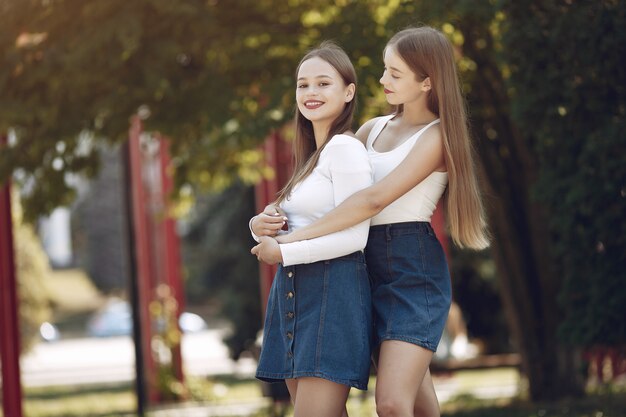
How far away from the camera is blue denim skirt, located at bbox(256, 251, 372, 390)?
150 inches

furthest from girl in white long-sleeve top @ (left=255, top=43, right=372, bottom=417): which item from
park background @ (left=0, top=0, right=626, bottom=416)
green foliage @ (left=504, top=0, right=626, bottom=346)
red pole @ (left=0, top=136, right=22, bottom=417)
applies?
red pole @ (left=0, top=136, right=22, bottom=417)

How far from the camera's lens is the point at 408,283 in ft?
12.9

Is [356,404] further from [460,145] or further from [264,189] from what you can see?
[460,145]

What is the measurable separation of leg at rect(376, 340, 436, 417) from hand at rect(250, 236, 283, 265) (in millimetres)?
485

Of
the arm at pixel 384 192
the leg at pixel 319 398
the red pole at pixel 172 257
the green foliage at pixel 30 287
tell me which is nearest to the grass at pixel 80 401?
the green foliage at pixel 30 287

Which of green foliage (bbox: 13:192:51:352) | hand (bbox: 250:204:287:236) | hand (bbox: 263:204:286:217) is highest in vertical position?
hand (bbox: 263:204:286:217)

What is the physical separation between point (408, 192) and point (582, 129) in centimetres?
281

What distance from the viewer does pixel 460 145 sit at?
13.1ft

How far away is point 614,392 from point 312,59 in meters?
5.48

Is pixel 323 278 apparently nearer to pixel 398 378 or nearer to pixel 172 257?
pixel 398 378

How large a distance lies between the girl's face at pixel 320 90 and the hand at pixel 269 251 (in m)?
0.49

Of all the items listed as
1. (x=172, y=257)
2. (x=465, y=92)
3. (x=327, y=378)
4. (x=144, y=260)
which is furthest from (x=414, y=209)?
(x=172, y=257)

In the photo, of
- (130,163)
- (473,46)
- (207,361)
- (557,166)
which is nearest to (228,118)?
(473,46)

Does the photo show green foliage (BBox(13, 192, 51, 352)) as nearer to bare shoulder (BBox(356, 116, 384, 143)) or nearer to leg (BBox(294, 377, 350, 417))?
bare shoulder (BBox(356, 116, 384, 143))
